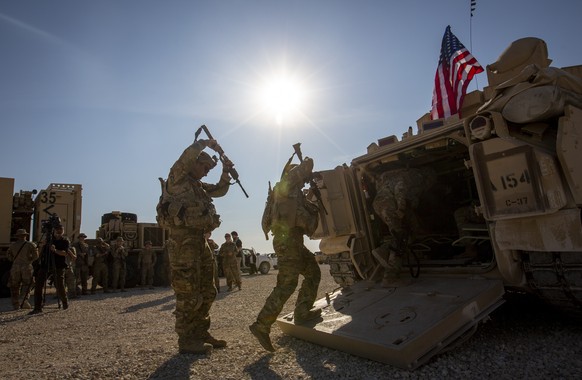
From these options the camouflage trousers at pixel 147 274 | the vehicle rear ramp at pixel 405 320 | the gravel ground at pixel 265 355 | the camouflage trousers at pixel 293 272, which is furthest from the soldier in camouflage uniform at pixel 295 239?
the camouflage trousers at pixel 147 274

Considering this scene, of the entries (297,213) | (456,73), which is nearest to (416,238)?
(297,213)

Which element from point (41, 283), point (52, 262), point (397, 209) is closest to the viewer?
point (397, 209)

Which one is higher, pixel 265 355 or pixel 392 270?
pixel 392 270

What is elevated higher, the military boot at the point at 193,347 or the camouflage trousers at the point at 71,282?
the camouflage trousers at the point at 71,282

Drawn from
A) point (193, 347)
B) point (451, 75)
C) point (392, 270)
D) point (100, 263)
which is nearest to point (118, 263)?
point (100, 263)

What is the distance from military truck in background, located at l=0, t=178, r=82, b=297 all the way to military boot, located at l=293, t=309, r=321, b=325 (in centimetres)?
1095

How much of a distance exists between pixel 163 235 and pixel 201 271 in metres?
11.2

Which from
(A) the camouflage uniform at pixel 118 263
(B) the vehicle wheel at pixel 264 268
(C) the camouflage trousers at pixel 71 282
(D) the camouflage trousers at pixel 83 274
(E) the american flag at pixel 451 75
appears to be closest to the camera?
(E) the american flag at pixel 451 75

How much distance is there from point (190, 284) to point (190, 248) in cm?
39

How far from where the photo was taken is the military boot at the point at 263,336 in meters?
4.11

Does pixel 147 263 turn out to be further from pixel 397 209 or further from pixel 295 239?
pixel 397 209

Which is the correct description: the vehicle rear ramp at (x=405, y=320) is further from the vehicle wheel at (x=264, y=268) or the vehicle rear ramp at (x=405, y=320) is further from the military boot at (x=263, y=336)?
the vehicle wheel at (x=264, y=268)

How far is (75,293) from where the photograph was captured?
1119 cm

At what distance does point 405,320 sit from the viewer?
368 centimetres
